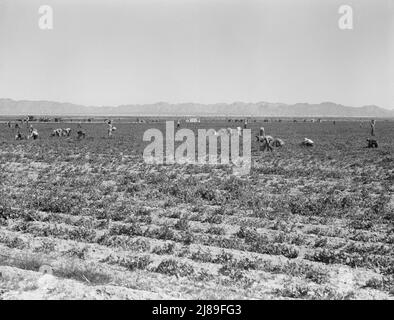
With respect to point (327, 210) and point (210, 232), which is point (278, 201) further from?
point (210, 232)

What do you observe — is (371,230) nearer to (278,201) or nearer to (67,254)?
(278,201)

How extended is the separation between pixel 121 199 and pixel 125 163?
32.4 feet

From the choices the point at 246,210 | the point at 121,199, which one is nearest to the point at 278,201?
the point at 246,210

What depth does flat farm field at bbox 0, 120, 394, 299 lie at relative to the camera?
648 centimetres

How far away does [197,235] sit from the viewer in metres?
9.58

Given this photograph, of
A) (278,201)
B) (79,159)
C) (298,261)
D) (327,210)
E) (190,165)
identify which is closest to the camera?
(298,261)

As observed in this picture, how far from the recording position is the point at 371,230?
1006 centimetres

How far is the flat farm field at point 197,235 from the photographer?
648 cm

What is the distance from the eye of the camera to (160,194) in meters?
14.5
